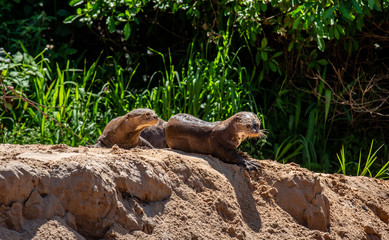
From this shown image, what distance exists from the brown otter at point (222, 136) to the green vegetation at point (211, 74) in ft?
5.75

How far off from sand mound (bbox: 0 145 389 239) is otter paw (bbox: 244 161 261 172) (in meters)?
0.04

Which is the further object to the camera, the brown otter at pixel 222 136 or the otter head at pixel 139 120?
the otter head at pixel 139 120

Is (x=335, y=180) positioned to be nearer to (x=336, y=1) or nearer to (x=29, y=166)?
(x=336, y=1)

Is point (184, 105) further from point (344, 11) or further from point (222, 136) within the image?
point (344, 11)

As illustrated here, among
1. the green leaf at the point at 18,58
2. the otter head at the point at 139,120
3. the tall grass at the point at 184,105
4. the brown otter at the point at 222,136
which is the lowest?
the tall grass at the point at 184,105

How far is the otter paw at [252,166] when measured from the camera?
400 centimetres

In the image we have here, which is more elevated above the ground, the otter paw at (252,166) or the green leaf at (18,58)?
the otter paw at (252,166)

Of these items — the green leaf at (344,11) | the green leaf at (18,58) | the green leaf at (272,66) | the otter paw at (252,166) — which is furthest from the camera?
the green leaf at (272,66)

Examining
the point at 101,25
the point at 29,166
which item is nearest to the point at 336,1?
the point at 29,166

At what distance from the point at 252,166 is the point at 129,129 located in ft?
4.29

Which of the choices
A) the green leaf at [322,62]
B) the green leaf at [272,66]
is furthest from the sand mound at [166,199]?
the green leaf at [322,62]

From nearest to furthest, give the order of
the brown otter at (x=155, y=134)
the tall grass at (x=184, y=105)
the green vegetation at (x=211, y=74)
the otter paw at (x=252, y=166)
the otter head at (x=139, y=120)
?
the otter paw at (x=252, y=166) → the otter head at (x=139, y=120) → the brown otter at (x=155, y=134) → the tall grass at (x=184, y=105) → the green vegetation at (x=211, y=74)

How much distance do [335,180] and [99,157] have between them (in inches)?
86.3

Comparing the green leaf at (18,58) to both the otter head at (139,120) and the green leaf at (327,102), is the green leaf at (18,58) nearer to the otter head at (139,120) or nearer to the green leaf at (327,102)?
the otter head at (139,120)
